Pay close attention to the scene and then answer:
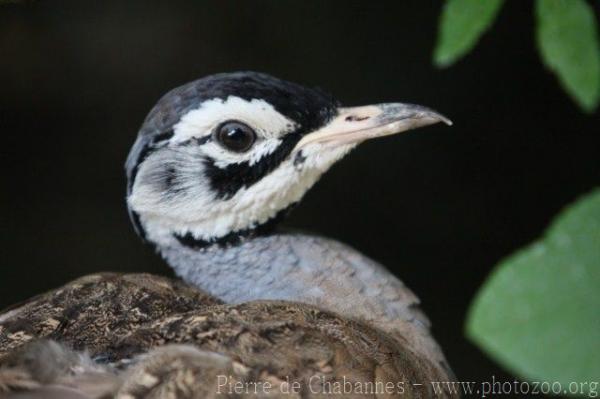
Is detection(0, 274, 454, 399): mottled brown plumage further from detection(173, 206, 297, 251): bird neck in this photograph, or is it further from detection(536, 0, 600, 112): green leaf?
detection(536, 0, 600, 112): green leaf

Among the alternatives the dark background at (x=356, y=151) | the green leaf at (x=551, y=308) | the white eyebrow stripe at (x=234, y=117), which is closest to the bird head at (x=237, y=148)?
the white eyebrow stripe at (x=234, y=117)

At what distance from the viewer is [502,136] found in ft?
18.5

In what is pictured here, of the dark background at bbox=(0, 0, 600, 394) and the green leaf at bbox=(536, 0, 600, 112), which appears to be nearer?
the green leaf at bbox=(536, 0, 600, 112)

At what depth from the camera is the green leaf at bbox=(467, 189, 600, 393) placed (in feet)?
4.10

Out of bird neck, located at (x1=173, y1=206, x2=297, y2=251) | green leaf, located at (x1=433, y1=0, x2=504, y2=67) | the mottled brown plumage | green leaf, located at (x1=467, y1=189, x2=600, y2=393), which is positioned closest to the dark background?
bird neck, located at (x1=173, y1=206, x2=297, y2=251)

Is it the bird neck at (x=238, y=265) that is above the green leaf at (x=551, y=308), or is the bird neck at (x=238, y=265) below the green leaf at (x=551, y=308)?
below

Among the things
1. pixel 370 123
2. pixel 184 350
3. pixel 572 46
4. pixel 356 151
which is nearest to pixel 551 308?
pixel 572 46

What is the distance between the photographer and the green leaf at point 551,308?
4.10ft

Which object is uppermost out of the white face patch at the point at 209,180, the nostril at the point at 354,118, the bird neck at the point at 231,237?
the nostril at the point at 354,118

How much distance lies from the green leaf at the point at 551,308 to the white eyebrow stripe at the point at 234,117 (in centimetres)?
172

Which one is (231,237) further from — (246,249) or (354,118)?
(354,118)

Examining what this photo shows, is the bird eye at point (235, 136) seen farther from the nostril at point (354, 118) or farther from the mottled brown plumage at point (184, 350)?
the mottled brown plumage at point (184, 350)

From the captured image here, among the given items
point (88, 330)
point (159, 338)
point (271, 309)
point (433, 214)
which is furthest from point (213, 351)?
point (433, 214)

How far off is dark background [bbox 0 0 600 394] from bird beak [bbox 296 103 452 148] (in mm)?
2669
